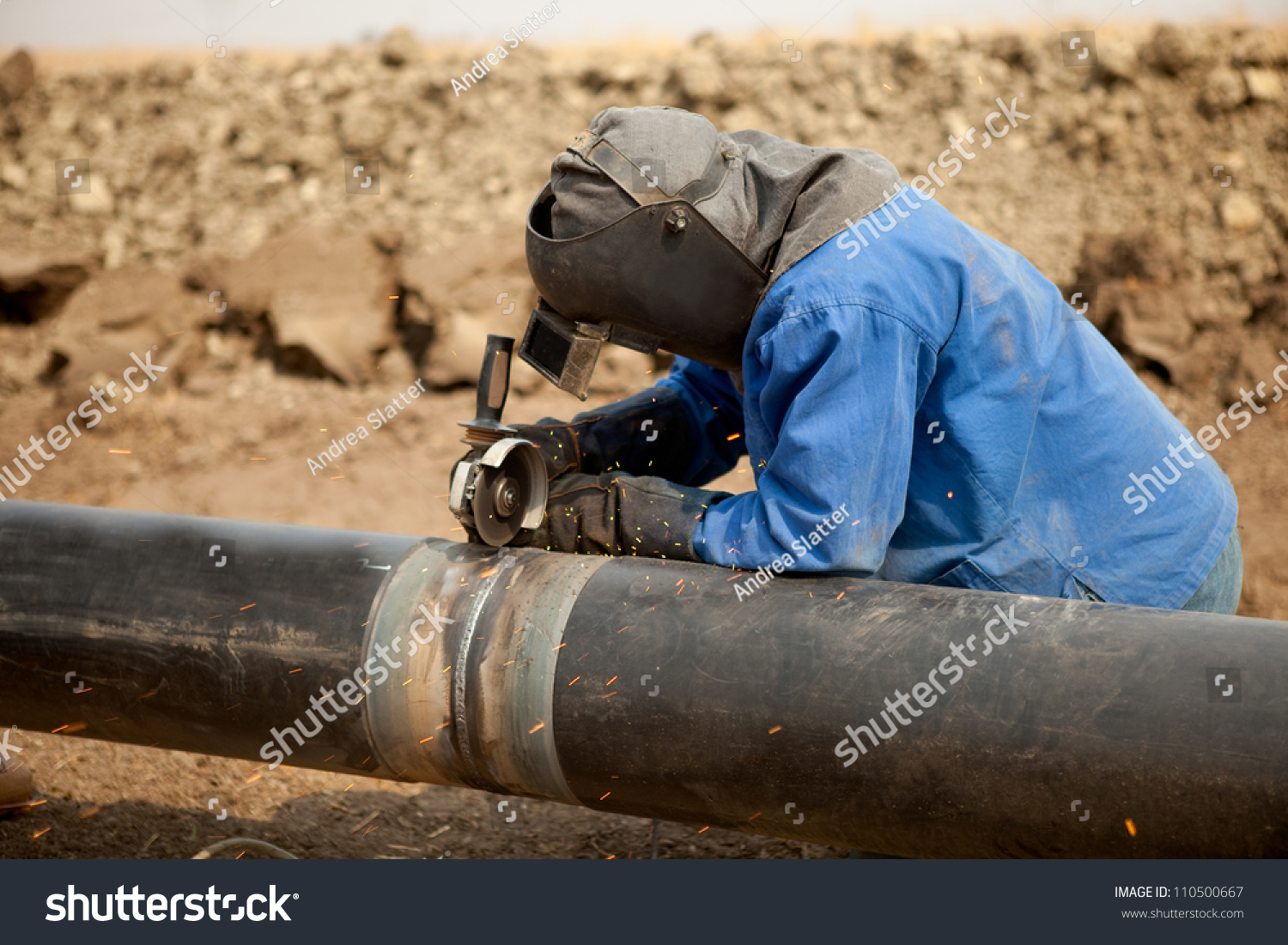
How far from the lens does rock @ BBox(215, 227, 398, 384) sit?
7055mm

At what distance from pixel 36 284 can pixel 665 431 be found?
6.84 metres

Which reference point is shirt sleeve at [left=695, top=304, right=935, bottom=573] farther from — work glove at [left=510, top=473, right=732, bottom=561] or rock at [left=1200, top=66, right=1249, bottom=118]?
rock at [left=1200, top=66, right=1249, bottom=118]

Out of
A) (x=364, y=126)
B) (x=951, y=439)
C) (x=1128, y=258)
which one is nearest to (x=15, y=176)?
(x=364, y=126)

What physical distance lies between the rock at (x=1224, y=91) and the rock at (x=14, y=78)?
9025 mm

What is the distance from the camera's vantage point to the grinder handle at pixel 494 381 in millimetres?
2135

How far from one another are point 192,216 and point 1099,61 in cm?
660

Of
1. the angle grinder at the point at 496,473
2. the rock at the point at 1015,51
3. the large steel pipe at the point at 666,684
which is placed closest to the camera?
the large steel pipe at the point at 666,684

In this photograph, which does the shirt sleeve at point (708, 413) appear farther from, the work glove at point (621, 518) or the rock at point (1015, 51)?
the rock at point (1015, 51)

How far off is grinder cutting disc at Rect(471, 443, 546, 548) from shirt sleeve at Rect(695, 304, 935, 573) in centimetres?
46

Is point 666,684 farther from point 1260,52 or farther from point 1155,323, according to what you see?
point 1260,52

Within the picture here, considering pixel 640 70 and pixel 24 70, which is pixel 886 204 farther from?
pixel 24 70

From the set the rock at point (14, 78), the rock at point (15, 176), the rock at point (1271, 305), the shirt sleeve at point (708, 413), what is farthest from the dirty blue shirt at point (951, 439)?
the rock at point (14, 78)

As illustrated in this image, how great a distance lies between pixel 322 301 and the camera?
7164 mm

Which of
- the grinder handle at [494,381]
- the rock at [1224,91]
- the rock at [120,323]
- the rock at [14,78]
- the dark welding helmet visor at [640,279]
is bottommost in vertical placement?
the rock at [120,323]
